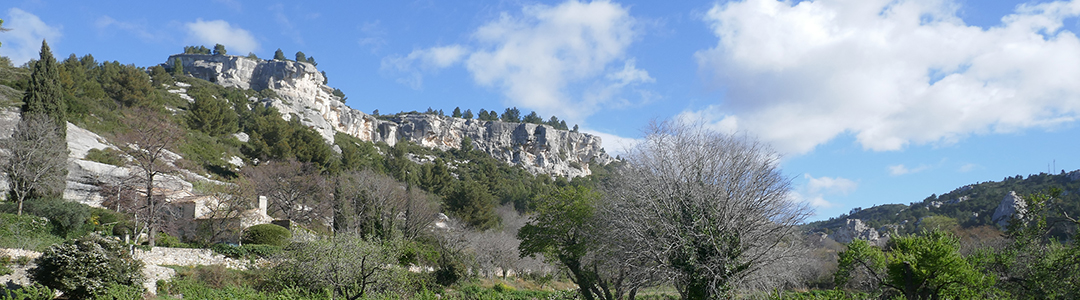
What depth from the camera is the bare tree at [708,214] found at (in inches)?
616

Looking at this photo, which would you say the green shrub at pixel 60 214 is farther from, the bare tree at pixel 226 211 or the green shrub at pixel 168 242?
the bare tree at pixel 226 211

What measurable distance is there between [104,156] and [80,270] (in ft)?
77.7

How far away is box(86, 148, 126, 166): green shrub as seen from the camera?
34.2 metres

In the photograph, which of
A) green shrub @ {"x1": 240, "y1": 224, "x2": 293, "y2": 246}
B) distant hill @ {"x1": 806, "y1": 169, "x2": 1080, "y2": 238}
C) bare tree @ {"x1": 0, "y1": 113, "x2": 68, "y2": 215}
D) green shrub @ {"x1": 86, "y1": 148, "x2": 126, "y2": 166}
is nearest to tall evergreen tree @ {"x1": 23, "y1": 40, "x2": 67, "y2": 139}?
bare tree @ {"x1": 0, "y1": 113, "x2": 68, "y2": 215}

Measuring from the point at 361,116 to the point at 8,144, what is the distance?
271 feet

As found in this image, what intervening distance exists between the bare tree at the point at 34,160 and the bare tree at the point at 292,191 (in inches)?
490

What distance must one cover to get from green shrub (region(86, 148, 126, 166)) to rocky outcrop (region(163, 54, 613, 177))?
157ft

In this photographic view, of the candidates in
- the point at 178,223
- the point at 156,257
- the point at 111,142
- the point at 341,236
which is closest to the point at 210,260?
the point at 156,257

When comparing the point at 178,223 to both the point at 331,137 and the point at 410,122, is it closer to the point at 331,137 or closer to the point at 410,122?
the point at 331,137

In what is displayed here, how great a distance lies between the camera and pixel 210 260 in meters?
24.4

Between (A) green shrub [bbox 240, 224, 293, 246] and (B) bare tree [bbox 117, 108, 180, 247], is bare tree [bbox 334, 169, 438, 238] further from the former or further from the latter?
(B) bare tree [bbox 117, 108, 180, 247]

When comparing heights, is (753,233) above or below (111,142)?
below

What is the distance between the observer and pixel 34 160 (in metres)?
26.8

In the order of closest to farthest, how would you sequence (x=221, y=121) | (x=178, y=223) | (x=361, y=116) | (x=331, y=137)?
(x=178, y=223) < (x=221, y=121) < (x=331, y=137) < (x=361, y=116)
